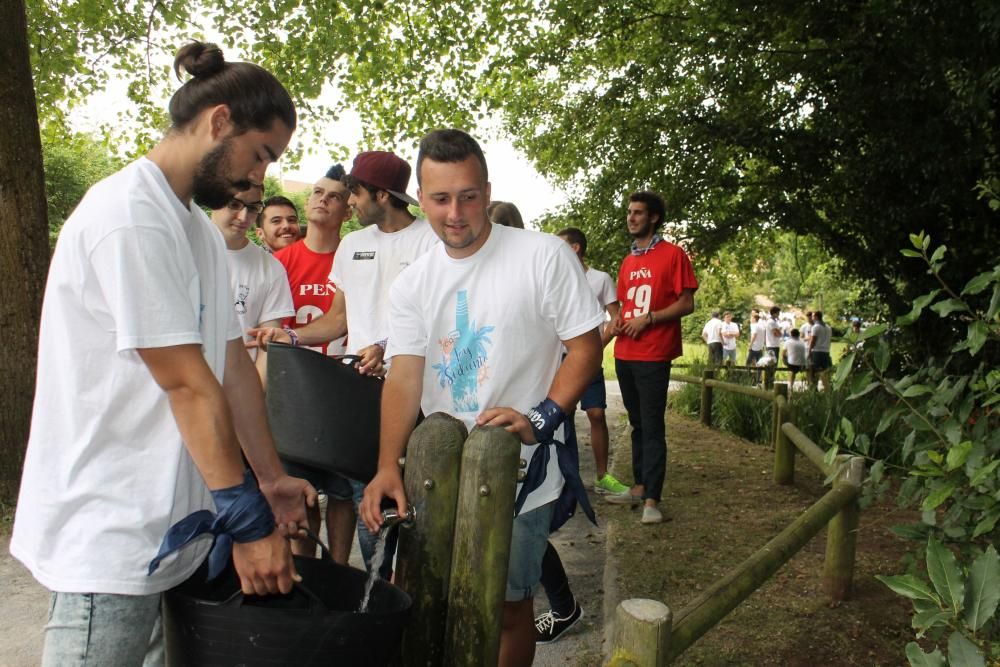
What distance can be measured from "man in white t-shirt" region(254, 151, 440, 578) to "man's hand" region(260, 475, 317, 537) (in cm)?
158

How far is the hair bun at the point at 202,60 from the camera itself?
5.89 feet

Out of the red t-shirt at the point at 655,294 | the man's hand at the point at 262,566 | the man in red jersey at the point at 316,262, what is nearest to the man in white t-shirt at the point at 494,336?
the man's hand at the point at 262,566

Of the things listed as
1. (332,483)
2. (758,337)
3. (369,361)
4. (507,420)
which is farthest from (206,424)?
(758,337)

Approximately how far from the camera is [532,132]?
1321 cm

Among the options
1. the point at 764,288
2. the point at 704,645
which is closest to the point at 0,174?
the point at 704,645

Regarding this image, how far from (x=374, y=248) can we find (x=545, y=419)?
5.94 ft

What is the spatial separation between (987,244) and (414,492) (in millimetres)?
8634

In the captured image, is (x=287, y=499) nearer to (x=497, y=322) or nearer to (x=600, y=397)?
(x=497, y=322)

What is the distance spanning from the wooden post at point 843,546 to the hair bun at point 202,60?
118 inches

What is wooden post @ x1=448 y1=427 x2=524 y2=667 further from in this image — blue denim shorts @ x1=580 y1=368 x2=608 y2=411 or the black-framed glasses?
blue denim shorts @ x1=580 y1=368 x2=608 y2=411

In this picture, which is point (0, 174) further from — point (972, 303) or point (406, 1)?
point (972, 303)

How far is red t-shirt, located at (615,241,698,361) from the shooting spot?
17.8 ft

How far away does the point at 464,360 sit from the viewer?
259 cm

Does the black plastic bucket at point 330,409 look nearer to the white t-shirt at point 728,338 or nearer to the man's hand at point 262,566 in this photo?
the man's hand at point 262,566
